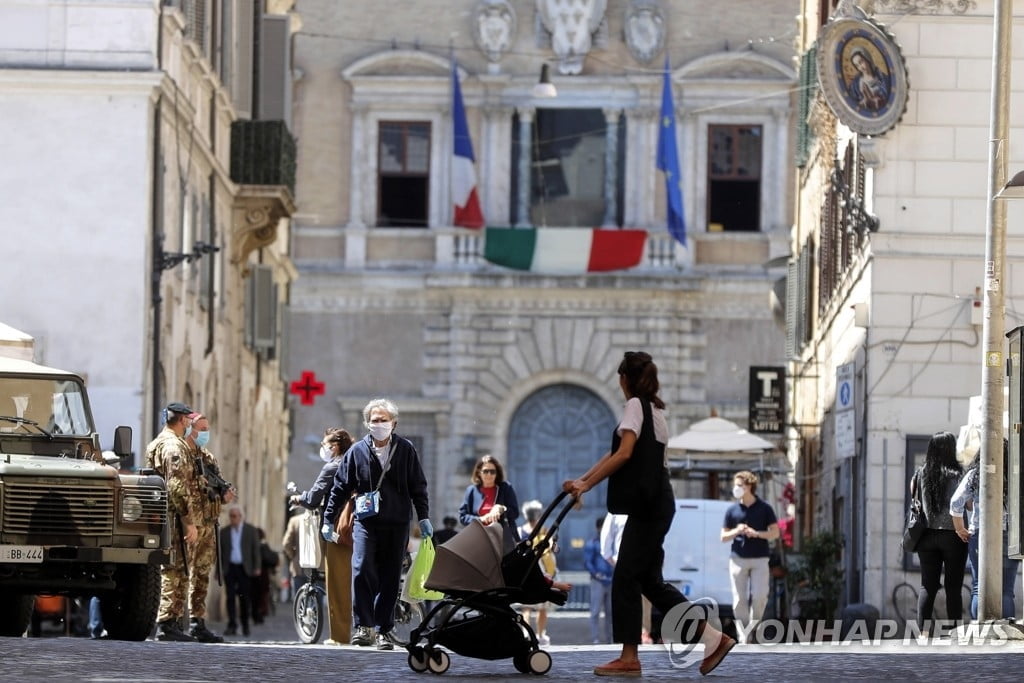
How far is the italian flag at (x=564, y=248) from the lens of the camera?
49750 mm

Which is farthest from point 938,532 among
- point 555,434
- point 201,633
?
point 555,434

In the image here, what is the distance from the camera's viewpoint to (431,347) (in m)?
50.7

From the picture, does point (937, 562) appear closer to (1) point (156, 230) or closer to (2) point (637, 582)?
(2) point (637, 582)

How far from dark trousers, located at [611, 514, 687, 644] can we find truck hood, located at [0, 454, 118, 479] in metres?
5.09

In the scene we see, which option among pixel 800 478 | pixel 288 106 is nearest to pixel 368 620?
pixel 800 478

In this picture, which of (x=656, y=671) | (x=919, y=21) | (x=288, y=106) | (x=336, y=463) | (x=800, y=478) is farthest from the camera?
(x=288, y=106)

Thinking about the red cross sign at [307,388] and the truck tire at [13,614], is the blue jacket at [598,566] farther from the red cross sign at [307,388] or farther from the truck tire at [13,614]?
the red cross sign at [307,388]

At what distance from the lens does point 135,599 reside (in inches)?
721

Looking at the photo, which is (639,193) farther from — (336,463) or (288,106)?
(336,463)

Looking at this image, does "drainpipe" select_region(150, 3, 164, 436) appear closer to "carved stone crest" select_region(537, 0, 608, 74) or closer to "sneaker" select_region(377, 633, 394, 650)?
"sneaker" select_region(377, 633, 394, 650)

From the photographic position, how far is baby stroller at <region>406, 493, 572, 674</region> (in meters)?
14.1

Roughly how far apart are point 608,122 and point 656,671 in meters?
36.9

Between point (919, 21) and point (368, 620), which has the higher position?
point (919, 21)

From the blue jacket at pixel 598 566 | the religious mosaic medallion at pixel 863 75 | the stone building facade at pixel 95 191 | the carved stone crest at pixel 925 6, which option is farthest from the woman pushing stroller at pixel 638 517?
the stone building facade at pixel 95 191
